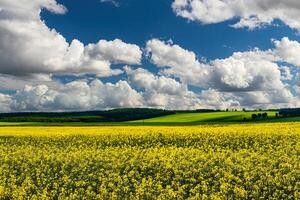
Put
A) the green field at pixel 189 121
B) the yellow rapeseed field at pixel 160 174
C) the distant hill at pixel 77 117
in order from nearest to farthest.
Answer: the yellow rapeseed field at pixel 160 174, the green field at pixel 189 121, the distant hill at pixel 77 117

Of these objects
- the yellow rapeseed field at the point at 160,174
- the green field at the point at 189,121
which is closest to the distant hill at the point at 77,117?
the green field at the point at 189,121

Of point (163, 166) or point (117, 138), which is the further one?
point (117, 138)

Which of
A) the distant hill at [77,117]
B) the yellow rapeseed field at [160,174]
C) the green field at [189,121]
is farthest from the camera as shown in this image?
the distant hill at [77,117]

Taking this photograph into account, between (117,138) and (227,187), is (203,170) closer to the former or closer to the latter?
(227,187)

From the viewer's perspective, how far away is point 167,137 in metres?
31.1

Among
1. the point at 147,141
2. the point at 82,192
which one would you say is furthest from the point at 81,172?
the point at 147,141

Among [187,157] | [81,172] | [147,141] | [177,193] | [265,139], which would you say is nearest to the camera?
[177,193]

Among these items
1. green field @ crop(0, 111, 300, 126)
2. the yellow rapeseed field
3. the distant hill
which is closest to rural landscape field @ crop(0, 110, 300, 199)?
the yellow rapeseed field

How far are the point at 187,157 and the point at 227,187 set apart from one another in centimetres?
607

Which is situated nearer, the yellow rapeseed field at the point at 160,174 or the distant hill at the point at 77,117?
the yellow rapeseed field at the point at 160,174

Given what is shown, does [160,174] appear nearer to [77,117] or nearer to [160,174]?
[160,174]

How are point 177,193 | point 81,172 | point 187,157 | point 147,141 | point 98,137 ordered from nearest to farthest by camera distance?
1. point 177,193
2. point 81,172
3. point 187,157
4. point 147,141
5. point 98,137

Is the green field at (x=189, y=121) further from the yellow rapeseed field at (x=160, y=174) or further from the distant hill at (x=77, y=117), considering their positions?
the yellow rapeseed field at (x=160, y=174)

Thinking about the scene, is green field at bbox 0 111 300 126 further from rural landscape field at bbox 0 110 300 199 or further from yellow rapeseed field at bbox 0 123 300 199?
rural landscape field at bbox 0 110 300 199
